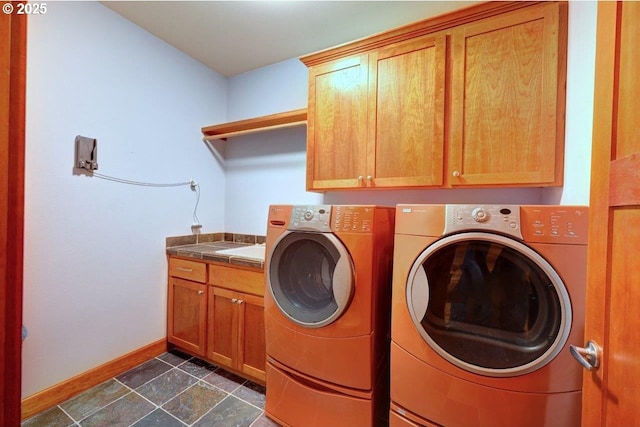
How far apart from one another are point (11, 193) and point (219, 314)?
143 centimetres

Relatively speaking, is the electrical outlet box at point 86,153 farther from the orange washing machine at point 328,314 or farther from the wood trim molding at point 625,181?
the wood trim molding at point 625,181

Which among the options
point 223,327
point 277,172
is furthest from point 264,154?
point 223,327

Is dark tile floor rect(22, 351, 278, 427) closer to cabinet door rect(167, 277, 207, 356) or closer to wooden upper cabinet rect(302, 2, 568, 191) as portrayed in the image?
cabinet door rect(167, 277, 207, 356)

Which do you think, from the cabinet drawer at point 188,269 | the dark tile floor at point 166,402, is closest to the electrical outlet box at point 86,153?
the cabinet drawer at point 188,269

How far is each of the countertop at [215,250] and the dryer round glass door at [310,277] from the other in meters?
0.31

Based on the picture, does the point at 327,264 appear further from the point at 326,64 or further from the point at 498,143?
the point at 326,64

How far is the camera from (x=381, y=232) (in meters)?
1.24

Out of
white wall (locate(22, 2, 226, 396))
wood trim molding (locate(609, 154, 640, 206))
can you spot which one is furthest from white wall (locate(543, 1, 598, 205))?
white wall (locate(22, 2, 226, 396))

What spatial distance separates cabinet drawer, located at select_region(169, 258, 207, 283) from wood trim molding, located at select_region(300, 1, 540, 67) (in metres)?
1.68

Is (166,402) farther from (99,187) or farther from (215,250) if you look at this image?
(99,187)

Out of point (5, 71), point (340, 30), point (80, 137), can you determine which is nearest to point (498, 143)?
point (340, 30)

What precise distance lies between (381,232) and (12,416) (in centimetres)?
129

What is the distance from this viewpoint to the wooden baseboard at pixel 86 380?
4.73 feet

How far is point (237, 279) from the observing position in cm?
176
